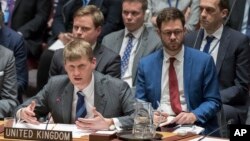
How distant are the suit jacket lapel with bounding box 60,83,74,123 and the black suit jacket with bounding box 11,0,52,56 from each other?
3.11 m

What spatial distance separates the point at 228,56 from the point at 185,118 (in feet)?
4.15

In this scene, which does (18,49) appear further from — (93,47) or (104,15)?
(104,15)

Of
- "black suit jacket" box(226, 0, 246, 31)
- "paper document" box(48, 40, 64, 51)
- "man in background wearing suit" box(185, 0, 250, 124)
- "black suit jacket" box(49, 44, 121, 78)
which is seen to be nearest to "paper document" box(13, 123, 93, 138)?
"black suit jacket" box(49, 44, 121, 78)

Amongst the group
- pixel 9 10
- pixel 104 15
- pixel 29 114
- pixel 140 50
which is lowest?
pixel 29 114

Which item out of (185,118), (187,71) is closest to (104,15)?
(187,71)

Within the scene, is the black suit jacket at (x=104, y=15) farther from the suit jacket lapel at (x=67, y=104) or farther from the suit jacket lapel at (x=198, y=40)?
the suit jacket lapel at (x=67, y=104)

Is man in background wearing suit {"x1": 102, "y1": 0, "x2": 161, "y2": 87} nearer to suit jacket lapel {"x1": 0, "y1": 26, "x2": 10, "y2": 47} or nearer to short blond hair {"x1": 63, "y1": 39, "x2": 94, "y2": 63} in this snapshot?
suit jacket lapel {"x1": 0, "y1": 26, "x2": 10, "y2": 47}

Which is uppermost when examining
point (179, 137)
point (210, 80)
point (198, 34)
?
point (198, 34)

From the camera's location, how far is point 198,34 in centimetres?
575

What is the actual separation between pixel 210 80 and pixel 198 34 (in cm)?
102

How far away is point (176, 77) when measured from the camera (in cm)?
492

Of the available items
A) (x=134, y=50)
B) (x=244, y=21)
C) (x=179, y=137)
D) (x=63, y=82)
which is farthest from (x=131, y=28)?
(x=179, y=137)

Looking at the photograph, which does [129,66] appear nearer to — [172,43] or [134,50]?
[134,50]

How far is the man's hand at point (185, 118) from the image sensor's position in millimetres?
4438
